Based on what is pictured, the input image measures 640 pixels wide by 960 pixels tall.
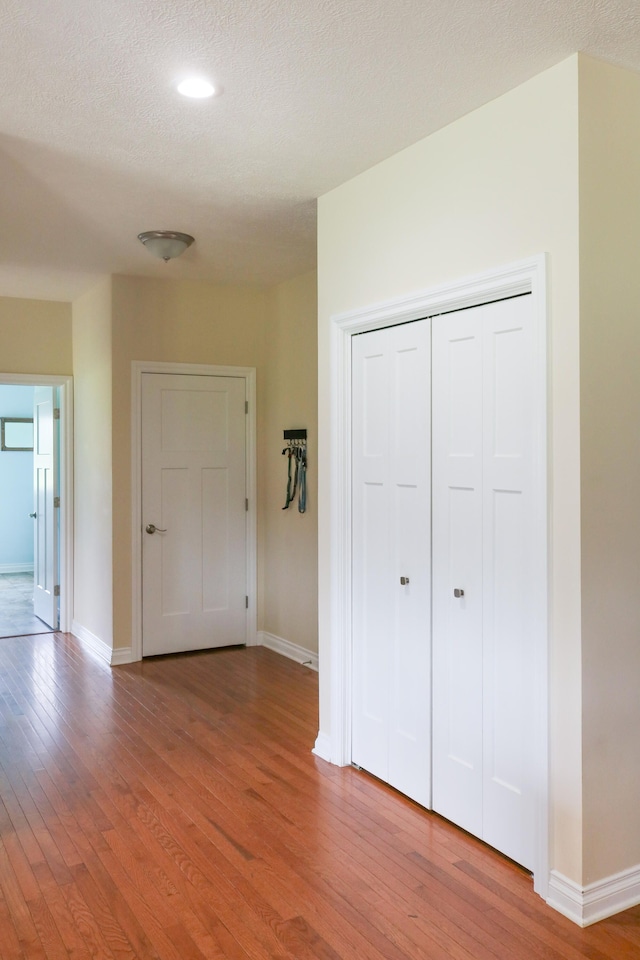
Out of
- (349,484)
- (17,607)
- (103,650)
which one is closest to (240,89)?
(349,484)

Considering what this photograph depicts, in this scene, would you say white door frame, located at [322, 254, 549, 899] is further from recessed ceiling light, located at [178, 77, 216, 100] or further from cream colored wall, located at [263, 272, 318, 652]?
cream colored wall, located at [263, 272, 318, 652]

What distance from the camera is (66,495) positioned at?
6.20m

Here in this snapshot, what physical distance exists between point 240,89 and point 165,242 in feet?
5.85

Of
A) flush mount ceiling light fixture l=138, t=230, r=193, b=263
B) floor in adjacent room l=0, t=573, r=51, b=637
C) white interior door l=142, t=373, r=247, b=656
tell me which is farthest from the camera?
floor in adjacent room l=0, t=573, r=51, b=637

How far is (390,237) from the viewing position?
10.6 feet

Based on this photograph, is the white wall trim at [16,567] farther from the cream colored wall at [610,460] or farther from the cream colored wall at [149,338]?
the cream colored wall at [610,460]

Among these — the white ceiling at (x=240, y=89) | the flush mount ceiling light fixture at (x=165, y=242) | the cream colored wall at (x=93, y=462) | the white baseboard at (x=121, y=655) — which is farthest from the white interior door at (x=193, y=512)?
the white ceiling at (x=240, y=89)

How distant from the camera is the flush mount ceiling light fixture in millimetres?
4293

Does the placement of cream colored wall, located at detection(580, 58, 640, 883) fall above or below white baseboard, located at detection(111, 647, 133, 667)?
above

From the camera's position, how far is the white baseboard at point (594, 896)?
239 cm

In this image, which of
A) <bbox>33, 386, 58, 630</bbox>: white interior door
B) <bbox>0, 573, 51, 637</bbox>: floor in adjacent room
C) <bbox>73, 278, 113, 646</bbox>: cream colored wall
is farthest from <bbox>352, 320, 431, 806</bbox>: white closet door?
<bbox>0, 573, 51, 637</bbox>: floor in adjacent room

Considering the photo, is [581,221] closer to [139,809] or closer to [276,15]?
[276,15]

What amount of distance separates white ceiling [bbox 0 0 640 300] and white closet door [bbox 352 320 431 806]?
812 millimetres

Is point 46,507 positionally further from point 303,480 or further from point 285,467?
point 303,480
